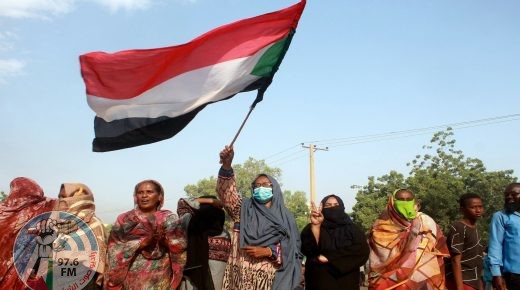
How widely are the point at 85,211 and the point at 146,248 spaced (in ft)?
3.53

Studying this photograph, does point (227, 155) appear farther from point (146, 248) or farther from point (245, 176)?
point (245, 176)

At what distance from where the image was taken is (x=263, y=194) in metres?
5.32

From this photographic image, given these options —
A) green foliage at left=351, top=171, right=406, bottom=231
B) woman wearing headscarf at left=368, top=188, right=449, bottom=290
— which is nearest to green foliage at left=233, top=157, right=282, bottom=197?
green foliage at left=351, top=171, right=406, bottom=231

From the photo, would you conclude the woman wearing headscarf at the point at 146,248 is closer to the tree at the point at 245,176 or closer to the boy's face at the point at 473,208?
the boy's face at the point at 473,208

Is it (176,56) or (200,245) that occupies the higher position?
(176,56)

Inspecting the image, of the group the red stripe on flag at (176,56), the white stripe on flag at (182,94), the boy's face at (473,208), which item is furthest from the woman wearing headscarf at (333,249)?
the red stripe on flag at (176,56)

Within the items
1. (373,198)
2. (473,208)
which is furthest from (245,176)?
(473,208)

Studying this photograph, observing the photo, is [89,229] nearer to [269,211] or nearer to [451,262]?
[269,211]

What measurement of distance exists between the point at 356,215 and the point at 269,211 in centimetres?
3093

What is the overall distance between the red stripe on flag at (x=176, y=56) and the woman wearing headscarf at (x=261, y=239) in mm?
1097

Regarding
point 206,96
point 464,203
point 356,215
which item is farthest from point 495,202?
point 206,96

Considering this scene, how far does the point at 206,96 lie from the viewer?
504 centimetres

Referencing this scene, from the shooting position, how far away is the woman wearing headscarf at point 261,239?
5184mm

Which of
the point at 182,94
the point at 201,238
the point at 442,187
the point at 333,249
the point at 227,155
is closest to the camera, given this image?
the point at 227,155
